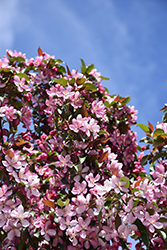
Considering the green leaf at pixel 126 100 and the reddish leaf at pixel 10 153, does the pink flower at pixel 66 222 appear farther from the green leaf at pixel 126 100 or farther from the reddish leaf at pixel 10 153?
the green leaf at pixel 126 100

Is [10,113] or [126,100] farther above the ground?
[126,100]

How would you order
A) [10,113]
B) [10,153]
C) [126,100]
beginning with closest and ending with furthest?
[10,153] → [10,113] → [126,100]

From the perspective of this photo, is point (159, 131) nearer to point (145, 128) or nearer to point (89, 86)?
point (145, 128)

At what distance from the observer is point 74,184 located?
1.97 metres

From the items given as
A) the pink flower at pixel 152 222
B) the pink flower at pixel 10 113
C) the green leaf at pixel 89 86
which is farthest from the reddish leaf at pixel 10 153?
the pink flower at pixel 152 222

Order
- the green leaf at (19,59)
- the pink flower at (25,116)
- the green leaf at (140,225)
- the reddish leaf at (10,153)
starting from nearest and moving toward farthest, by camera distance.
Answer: the green leaf at (140,225) < the reddish leaf at (10,153) < the pink flower at (25,116) < the green leaf at (19,59)

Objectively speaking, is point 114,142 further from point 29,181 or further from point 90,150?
point 29,181

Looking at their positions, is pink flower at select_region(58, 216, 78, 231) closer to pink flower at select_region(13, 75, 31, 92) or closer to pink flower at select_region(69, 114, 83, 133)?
pink flower at select_region(69, 114, 83, 133)

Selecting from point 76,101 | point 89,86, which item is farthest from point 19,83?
point 89,86

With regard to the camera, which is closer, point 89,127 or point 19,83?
point 89,127

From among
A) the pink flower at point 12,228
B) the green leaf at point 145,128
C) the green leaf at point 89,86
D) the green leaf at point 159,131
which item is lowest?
the pink flower at point 12,228

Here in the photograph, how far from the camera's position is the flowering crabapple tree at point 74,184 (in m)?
1.83

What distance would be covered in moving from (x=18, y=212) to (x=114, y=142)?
1279mm

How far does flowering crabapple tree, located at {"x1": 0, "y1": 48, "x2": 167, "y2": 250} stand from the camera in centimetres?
183
